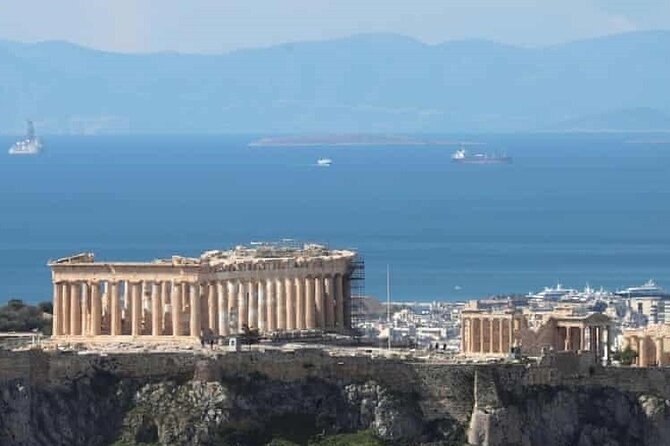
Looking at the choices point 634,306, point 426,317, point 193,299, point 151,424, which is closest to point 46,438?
point 151,424

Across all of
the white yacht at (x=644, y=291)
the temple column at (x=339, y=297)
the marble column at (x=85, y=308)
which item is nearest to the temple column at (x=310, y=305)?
the temple column at (x=339, y=297)

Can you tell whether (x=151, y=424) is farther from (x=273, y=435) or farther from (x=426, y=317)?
(x=426, y=317)

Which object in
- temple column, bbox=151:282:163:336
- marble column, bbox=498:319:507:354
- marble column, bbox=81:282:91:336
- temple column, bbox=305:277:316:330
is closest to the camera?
marble column, bbox=498:319:507:354

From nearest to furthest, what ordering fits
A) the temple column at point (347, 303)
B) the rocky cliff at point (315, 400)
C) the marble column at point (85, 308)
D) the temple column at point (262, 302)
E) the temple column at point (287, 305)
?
the rocky cliff at point (315, 400) < the marble column at point (85, 308) < the temple column at point (262, 302) < the temple column at point (287, 305) < the temple column at point (347, 303)

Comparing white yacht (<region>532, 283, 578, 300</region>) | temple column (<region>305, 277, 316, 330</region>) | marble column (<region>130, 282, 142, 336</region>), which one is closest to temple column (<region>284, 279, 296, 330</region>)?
temple column (<region>305, 277, 316, 330</region>)

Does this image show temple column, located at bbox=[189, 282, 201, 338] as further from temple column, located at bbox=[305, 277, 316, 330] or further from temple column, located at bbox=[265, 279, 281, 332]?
temple column, located at bbox=[305, 277, 316, 330]

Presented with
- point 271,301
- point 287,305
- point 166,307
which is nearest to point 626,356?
point 287,305

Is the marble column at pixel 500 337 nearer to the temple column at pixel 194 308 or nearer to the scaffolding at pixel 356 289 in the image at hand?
the temple column at pixel 194 308
